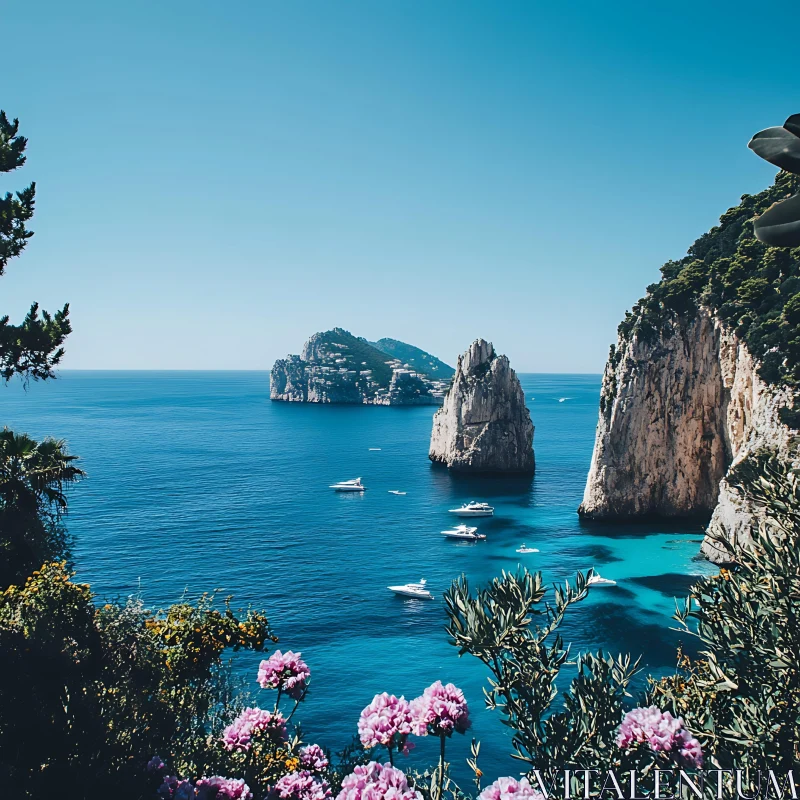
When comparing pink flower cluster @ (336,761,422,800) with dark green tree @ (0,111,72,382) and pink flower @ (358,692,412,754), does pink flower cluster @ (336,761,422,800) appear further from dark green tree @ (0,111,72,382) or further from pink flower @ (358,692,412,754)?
dark green tree @ (0,111,72,382)

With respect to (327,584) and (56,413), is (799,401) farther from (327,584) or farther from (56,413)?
(56,413)

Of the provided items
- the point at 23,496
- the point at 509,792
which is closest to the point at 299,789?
the point at 509,792

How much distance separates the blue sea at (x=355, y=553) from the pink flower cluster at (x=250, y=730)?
10895mm

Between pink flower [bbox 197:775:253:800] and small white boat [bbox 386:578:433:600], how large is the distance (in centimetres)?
3651

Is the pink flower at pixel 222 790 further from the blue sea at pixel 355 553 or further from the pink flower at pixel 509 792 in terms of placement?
the blue sea at pixel 355 553

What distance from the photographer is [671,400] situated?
56594mm

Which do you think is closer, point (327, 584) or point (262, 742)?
point (262, 742)

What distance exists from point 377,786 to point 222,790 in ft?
7.28

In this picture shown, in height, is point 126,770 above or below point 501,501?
above

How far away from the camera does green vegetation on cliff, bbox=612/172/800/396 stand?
42500 mm

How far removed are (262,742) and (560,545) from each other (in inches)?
1952

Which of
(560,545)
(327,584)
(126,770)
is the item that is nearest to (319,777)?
(126,770)

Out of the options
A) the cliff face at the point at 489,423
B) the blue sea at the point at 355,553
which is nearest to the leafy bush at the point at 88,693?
the blue sea at the point at 355,553

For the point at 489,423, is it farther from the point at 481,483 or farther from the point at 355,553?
the point at 355,553
